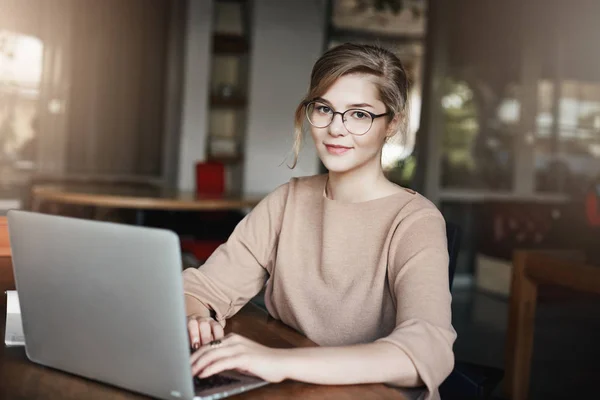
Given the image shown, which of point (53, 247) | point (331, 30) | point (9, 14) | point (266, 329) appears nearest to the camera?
point (53, 247)

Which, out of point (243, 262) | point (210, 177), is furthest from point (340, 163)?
point (210, 177)

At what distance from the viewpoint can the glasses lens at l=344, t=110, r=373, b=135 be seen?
4.75 ft

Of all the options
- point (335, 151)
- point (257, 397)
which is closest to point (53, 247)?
point (257, 397)

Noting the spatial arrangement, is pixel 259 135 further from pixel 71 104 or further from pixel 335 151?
pixel 335 151

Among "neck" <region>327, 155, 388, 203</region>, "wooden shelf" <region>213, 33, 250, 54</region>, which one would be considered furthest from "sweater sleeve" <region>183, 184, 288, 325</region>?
"wooden shelf" <region>213, 33, 250, 54</region>

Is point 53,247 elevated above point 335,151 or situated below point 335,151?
below

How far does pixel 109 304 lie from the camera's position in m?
0.96

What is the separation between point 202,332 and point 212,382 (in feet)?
0.76

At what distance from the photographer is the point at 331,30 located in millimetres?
7289

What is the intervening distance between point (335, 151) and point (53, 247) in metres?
0.66

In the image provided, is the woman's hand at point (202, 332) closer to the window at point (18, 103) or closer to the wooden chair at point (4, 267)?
the wooden chair at point (4, 267)

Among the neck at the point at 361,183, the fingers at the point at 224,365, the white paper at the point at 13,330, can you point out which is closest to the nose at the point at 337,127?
the neck at the point at 361,183

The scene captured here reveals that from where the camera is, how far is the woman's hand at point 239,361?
3.38 ft

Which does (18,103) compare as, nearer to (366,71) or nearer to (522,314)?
(522,314)
